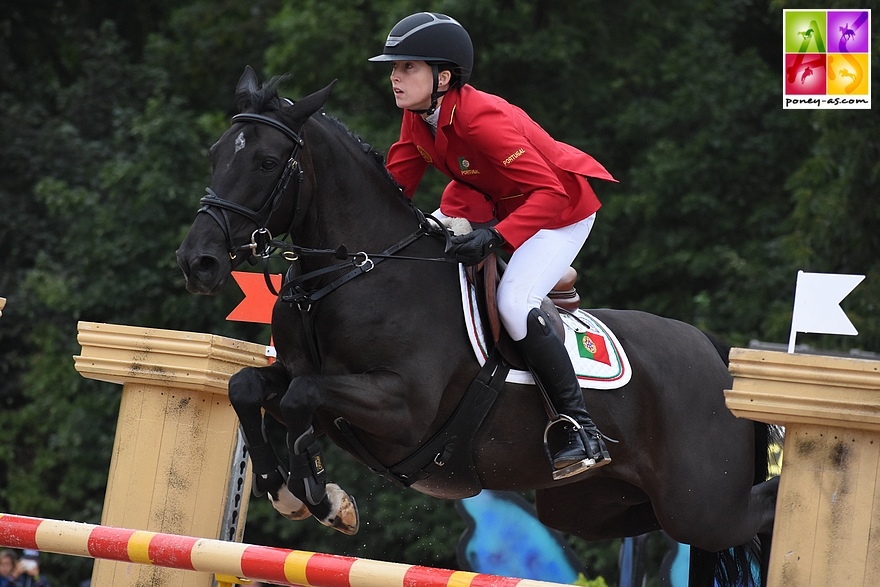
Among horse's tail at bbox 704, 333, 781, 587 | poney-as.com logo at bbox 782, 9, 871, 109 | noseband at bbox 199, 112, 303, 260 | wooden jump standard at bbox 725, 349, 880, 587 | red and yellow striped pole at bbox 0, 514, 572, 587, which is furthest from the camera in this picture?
poney-as.com logo at bbox 782, 9, 871, 109

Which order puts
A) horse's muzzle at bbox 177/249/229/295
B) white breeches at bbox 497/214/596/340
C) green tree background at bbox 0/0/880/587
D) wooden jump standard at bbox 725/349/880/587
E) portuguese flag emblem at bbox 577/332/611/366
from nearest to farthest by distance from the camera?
wooden jump standard at bbox 725/349/880/587 → horse's muzzle at bbox 177/249/229/295 → white breeches at bbox 497/214/596/340 → portuguese flag emblem at bbox 577/332/611/366 → green tree background at bbox 0/0/880/587

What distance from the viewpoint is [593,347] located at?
406 cm

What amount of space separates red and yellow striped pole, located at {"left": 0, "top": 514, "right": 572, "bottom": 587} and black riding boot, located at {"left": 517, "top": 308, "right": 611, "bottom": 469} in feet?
3.21

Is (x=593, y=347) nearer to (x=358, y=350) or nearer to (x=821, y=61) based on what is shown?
(x=358, y=350)

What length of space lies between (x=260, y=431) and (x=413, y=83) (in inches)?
51.3

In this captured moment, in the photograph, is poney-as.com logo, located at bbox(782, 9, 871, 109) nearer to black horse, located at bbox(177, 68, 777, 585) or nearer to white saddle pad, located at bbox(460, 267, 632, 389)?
white saddle pad, located at bbox(460, 267, 632, 389)

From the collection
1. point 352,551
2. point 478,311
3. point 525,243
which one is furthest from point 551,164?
point 352,551

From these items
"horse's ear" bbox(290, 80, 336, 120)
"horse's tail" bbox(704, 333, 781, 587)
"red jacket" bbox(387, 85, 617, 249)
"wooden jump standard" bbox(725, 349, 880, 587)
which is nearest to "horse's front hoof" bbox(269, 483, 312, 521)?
"red jacket" bbox(387, 85, 617, 249)

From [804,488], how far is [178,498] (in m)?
2.37

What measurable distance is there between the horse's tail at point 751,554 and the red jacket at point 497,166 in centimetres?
116

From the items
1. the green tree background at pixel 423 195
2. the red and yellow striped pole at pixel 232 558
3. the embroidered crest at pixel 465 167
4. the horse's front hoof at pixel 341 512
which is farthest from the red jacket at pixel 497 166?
the green tree background at pixel 423 195

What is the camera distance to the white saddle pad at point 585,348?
3801 millimetres

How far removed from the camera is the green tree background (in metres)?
12.2

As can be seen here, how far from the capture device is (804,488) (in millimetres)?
3102
